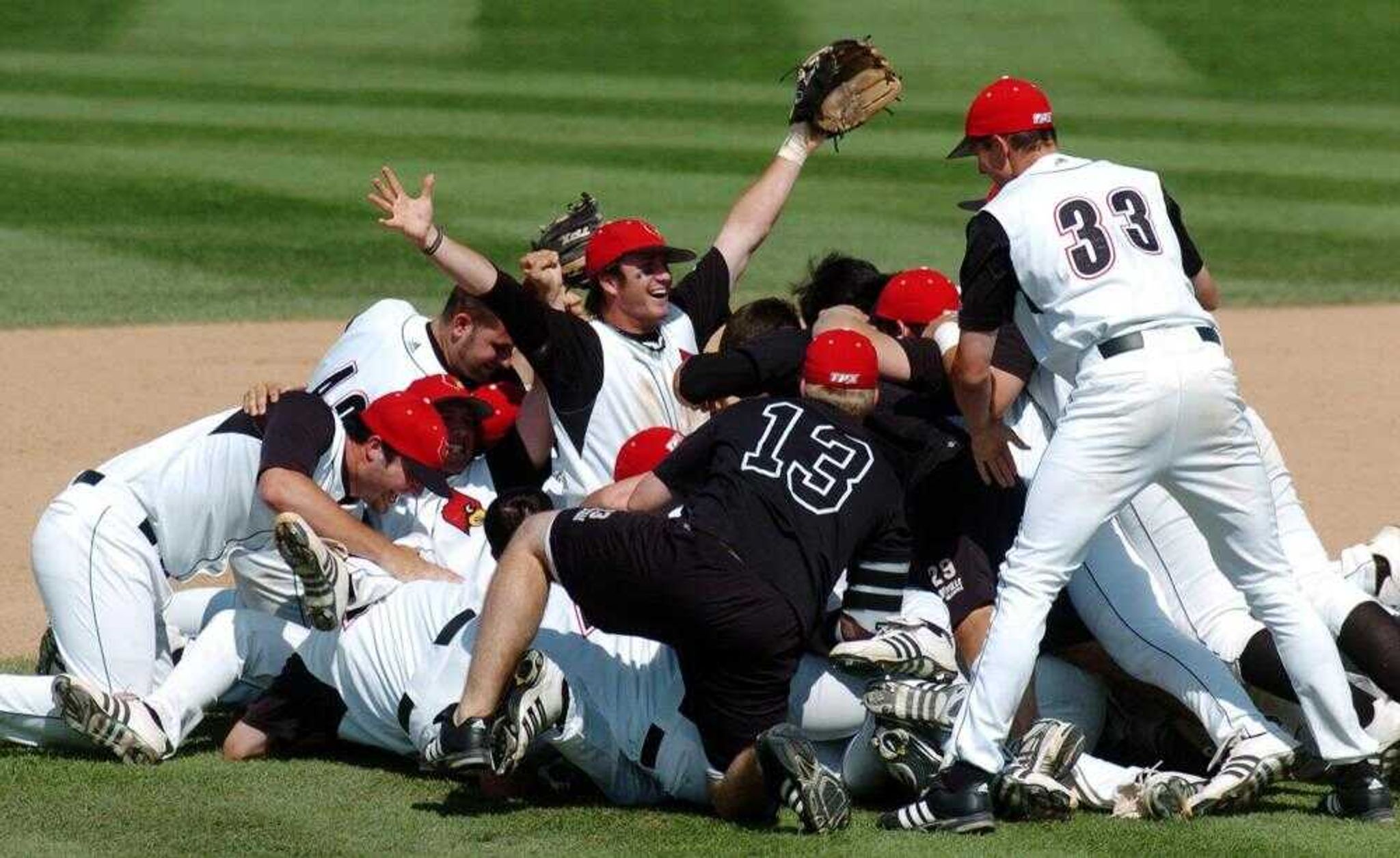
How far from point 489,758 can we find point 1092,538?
164 cm

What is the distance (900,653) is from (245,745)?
1.80 meters

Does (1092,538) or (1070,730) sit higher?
(1092,538)

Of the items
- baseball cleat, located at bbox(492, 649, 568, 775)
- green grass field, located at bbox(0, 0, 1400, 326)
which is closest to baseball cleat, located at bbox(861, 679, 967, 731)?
baseball cleat, located at bbox(492, 649, 568, 775)

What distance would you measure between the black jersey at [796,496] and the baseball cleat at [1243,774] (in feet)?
2.96

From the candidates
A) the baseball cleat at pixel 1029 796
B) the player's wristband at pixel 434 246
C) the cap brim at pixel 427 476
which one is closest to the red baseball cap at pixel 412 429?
the cap brim at pixel 427 476

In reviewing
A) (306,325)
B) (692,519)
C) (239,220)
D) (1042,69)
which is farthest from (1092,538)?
(1042,69)

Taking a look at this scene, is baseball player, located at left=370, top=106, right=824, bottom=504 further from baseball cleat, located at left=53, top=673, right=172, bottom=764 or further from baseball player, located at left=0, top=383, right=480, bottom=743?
baseball cleat, located at left=53, top=673, right=172, bottom=764

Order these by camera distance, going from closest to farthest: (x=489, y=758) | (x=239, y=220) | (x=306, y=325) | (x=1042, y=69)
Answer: (x=489, y=758)
(x=306, y=325)
(x=239, y=220)
(x=1042, y=69)

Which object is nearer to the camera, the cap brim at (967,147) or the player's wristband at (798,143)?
the cap brim at (967,147)

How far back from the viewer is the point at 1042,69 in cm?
2452

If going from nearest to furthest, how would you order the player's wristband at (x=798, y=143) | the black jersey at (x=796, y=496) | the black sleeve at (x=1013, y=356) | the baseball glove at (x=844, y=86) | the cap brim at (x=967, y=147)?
1. the black jersey at (x=796, y=496)
2. the cap brim at (x=967, y=147)
3. the black sleeve at (x=1013, y=356)
4. the baseball glove at (x=844, y=86)
5. the player's wristband at (x=798, y=143)

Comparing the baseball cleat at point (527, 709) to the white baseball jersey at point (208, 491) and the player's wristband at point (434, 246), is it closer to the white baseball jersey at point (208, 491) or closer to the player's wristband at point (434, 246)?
the white baseball jersey at point (208, 491)

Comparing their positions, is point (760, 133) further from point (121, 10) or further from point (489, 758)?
point (489, 758)

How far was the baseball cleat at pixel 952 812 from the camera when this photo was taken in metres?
5.34
